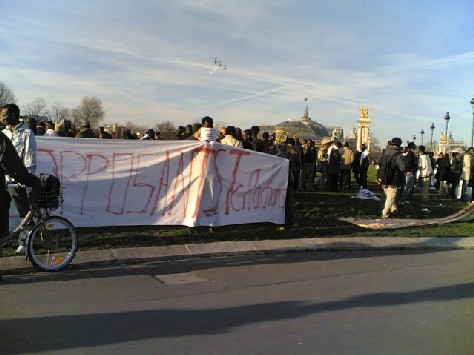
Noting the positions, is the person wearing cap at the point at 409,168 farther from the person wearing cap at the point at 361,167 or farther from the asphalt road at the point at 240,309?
the asphalt road at the point at 240,309

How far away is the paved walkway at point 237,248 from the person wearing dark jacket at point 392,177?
233 centimetres

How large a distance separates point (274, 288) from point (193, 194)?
317 centimetres

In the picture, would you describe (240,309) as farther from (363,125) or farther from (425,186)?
(363,125)

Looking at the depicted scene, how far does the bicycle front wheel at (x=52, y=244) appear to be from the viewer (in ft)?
20.7

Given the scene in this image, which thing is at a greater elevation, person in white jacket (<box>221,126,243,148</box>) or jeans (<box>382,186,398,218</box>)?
person in white jacket (<box>221,126,243,148</box>)

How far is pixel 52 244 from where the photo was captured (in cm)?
652

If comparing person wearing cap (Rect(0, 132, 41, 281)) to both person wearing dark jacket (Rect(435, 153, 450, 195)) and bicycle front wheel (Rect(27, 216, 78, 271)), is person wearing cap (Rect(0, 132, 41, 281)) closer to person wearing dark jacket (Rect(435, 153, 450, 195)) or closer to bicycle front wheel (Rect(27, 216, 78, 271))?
bicycle front wheel (Rect(27, 216, 78, 271))

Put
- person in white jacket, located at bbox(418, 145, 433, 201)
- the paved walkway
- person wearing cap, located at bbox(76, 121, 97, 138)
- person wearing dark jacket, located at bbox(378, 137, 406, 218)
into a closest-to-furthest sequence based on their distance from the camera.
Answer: the paved walkway
person wearing cap, located at bbox(76, 121, 97, 138)
person wearing dark jacket, located at bbox(378, 137, 406, 218)
person in white jacket, located at bbox(418, 145, 433, 201)

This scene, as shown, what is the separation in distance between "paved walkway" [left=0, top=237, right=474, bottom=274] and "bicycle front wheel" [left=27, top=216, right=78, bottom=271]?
18 centimetres

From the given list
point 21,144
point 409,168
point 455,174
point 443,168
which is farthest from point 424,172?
point 21,144

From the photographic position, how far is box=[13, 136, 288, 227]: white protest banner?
317 inches

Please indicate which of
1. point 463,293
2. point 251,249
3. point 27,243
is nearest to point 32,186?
point 27,243

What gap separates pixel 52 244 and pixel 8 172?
121cm

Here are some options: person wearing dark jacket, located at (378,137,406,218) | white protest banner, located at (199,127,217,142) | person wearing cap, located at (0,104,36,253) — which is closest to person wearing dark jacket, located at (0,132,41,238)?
person wearing cap, located at (0,104,36,253)
